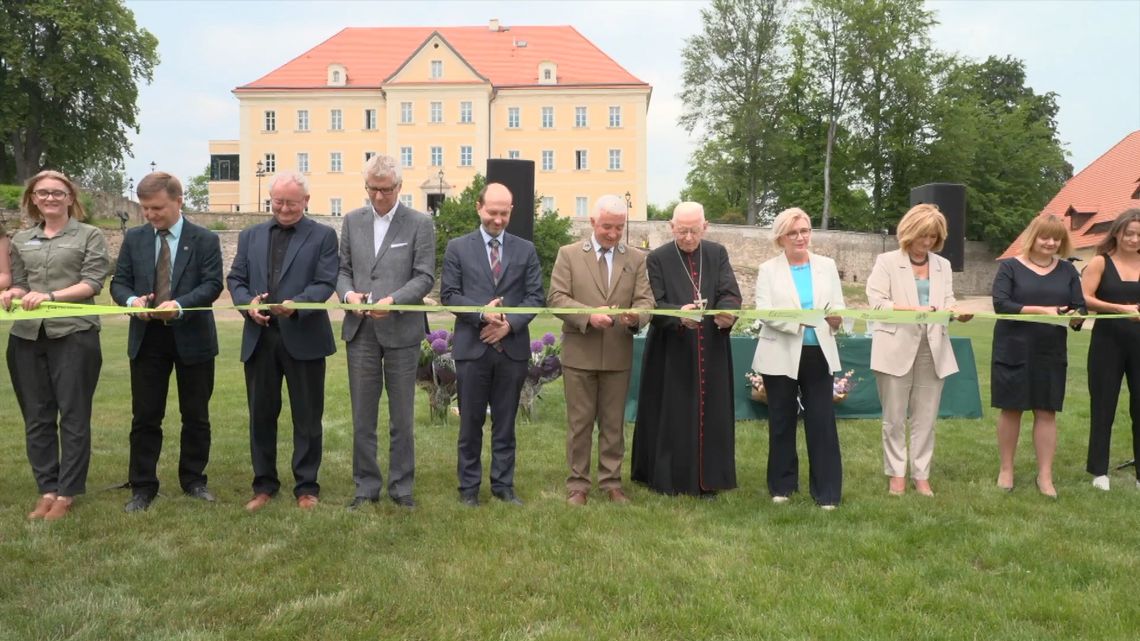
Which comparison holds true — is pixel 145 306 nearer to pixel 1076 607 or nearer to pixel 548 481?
pixel 548 481

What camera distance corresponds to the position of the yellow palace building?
52.8 m

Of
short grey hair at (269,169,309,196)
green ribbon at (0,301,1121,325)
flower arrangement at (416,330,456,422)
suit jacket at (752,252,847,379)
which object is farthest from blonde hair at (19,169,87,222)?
suit jacket at (752,252,847,379)

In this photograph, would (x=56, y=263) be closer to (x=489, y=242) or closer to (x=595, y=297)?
(x=489, y=242)

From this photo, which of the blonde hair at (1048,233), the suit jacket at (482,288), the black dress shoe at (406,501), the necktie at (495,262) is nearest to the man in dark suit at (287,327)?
the black dress shoe at (406,501)

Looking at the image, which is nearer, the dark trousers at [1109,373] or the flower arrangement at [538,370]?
the dark trousers at [1109,373]

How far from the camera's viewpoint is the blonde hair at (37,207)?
16.3ft

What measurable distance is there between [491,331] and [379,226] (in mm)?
955

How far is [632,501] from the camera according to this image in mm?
5516

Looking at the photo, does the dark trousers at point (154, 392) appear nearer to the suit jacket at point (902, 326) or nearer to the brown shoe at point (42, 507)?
the brown shoe at point (42, 507)

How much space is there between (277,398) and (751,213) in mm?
47392

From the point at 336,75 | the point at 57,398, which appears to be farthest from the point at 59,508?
the point at 336,75

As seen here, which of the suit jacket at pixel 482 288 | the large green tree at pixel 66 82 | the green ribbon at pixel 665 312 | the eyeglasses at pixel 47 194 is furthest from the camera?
the large green tree at pixel 66 82

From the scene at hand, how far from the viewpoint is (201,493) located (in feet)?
17.9

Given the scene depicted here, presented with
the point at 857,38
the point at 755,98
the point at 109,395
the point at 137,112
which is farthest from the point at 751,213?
the point at 109,395
